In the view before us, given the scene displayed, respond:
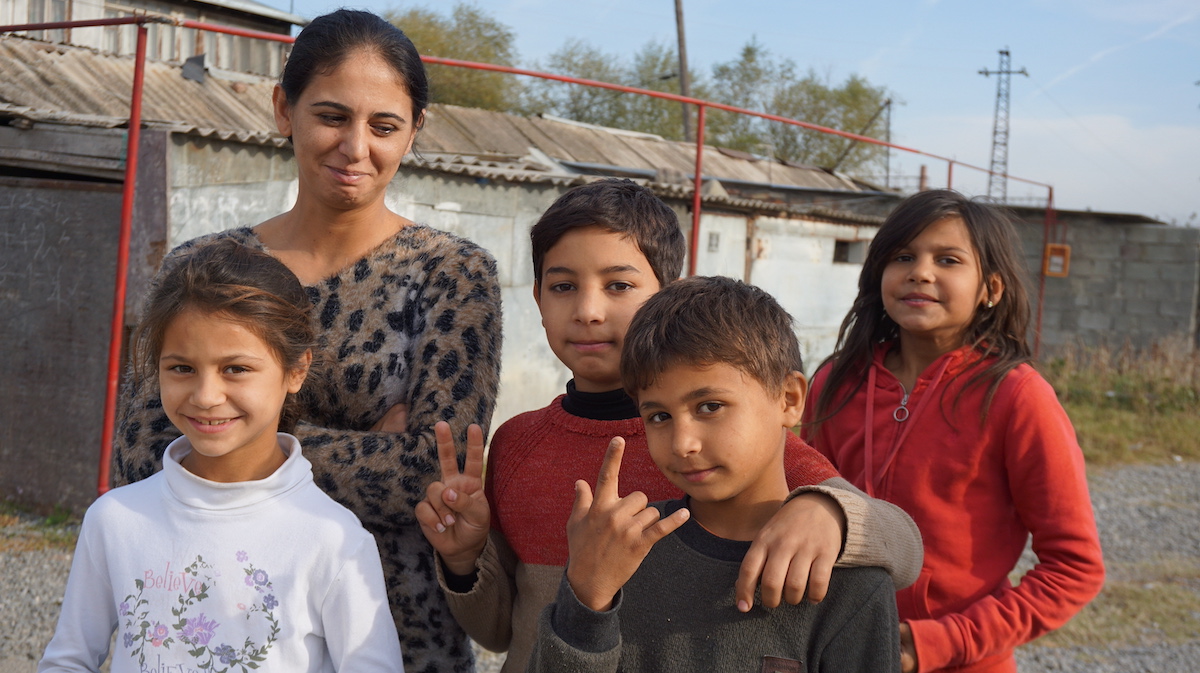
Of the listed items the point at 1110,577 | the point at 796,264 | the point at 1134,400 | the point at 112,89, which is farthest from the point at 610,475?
the point at 1134,400

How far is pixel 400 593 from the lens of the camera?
165 cm

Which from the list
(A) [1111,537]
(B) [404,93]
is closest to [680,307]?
(B) [404,93]

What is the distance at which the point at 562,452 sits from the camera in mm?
1624

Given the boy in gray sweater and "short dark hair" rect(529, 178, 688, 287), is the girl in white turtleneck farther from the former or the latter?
"short dark hair" rect(529, 178, 688, 287)

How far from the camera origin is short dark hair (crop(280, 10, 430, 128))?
1653 millimetres

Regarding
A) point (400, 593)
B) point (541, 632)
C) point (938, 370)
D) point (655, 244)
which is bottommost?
point (400, 593)

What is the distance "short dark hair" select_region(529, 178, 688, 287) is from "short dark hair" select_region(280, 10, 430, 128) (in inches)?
14.3

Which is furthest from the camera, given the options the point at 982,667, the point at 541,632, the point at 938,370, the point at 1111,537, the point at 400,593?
the point at 1111,537

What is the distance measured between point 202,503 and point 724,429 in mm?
788

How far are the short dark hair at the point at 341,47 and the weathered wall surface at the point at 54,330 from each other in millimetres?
4113

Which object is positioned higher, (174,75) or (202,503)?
(174,75)

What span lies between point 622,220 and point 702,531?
0.56m

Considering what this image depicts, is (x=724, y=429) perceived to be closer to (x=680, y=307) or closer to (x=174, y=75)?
(x=680, y=307)

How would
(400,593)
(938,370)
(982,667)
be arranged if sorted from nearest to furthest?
(400,593) < (982,667) < (938,370)
